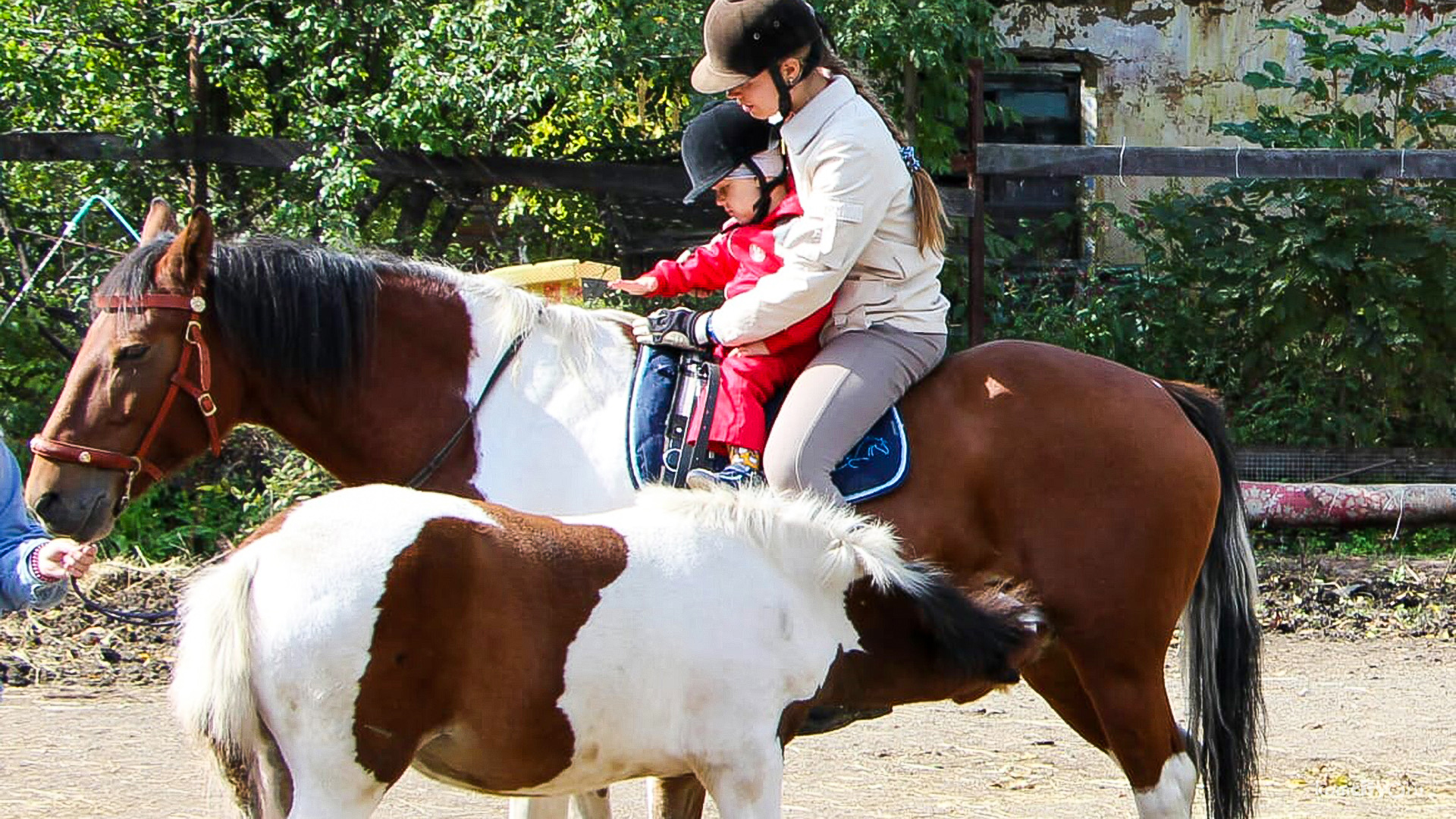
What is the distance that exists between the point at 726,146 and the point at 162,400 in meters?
1.55

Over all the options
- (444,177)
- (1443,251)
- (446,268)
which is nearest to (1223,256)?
(1443,251)

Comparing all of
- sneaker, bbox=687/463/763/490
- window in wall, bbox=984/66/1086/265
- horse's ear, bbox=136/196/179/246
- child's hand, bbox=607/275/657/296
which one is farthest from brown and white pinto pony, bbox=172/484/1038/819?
window in wall, bbox=984/66/1086/265

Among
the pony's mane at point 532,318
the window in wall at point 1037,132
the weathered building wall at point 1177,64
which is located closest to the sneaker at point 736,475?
the pony's mane at point 532,318

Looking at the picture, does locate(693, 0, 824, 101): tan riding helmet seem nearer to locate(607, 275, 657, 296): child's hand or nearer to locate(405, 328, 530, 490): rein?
locate(607, 275, 657, 296): child's hand

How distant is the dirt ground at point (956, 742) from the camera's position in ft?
16.0

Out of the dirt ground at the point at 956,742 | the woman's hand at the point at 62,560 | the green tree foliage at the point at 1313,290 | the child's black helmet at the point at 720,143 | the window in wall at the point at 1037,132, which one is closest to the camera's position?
the woman's hand at the point at 62,560

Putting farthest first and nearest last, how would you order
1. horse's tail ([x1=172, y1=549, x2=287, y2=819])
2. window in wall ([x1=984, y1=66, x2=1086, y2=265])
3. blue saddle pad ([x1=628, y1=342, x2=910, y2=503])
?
window in wall ([x1=984, y1=66, x2=1086, y2=265])
blue saddle pad ([x1=628, y1=342, x2=910, y2=503])
horse's tail ([x1=172, y1=549, x2=287, y2=819])

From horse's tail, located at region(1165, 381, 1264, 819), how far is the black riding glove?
1.33 m

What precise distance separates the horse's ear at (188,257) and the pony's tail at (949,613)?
1.87 meters

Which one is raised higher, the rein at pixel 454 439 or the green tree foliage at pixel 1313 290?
the rein at pixel 454 439

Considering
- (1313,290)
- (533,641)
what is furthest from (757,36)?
(1313,290)

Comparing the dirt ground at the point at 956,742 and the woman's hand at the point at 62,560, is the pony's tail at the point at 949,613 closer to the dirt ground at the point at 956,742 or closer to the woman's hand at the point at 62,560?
the woman's hand at the point at 62,560

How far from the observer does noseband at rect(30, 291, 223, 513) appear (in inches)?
151

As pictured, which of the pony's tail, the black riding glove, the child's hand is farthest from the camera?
the child's hand
